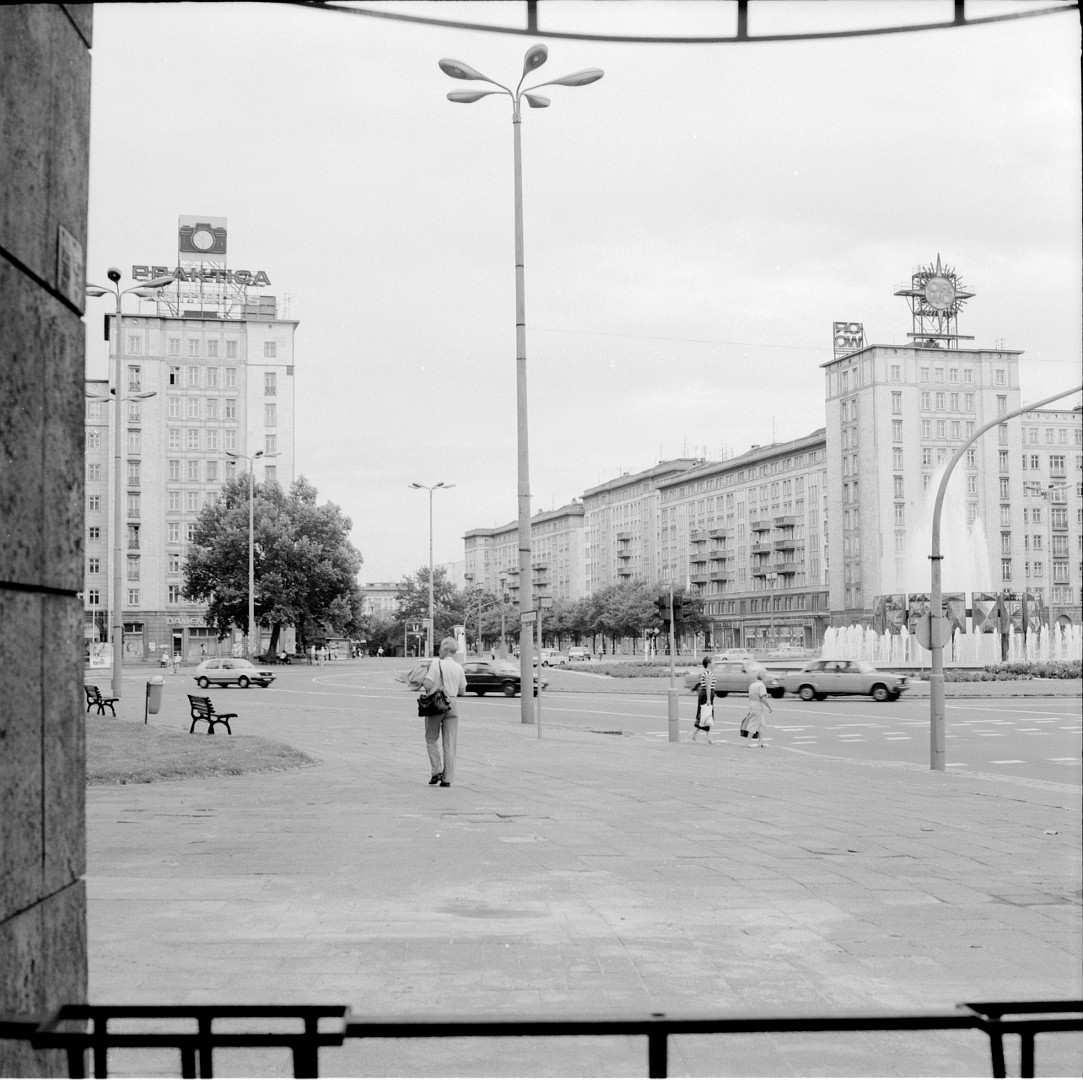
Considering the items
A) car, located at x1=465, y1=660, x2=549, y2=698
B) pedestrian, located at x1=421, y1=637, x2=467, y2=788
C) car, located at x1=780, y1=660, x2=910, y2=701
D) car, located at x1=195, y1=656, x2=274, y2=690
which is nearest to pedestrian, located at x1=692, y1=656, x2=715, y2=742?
pedestrian, located at x1=421, y1=637, x2=467, y2=788

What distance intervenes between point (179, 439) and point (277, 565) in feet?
85.1

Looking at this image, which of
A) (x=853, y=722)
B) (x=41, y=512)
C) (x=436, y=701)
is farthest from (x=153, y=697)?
(x=41, y=512)

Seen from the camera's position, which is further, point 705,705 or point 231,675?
point 231,675

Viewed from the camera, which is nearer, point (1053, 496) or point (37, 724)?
point (37, 724)

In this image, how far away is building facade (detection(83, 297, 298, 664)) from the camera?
107m

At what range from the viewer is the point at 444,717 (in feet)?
50.7

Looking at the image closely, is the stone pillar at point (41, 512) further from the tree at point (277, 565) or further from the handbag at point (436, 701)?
the tree at point (277, 565)

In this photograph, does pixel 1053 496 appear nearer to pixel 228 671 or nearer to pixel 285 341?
pixel 285 341

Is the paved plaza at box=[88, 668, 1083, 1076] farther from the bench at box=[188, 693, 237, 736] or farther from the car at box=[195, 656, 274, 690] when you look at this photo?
the car at box=[195, 656, 274, 690]

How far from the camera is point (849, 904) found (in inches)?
324

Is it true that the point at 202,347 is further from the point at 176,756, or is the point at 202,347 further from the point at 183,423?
the point at 176,756

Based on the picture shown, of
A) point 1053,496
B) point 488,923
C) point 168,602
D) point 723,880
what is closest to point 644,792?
point 723,880

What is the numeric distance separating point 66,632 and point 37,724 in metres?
0.41

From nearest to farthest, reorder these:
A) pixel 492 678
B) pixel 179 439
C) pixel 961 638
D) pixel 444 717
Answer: pixel 444 717 → pixel 492 678 → pixel 961 638 → pixel 179 439
